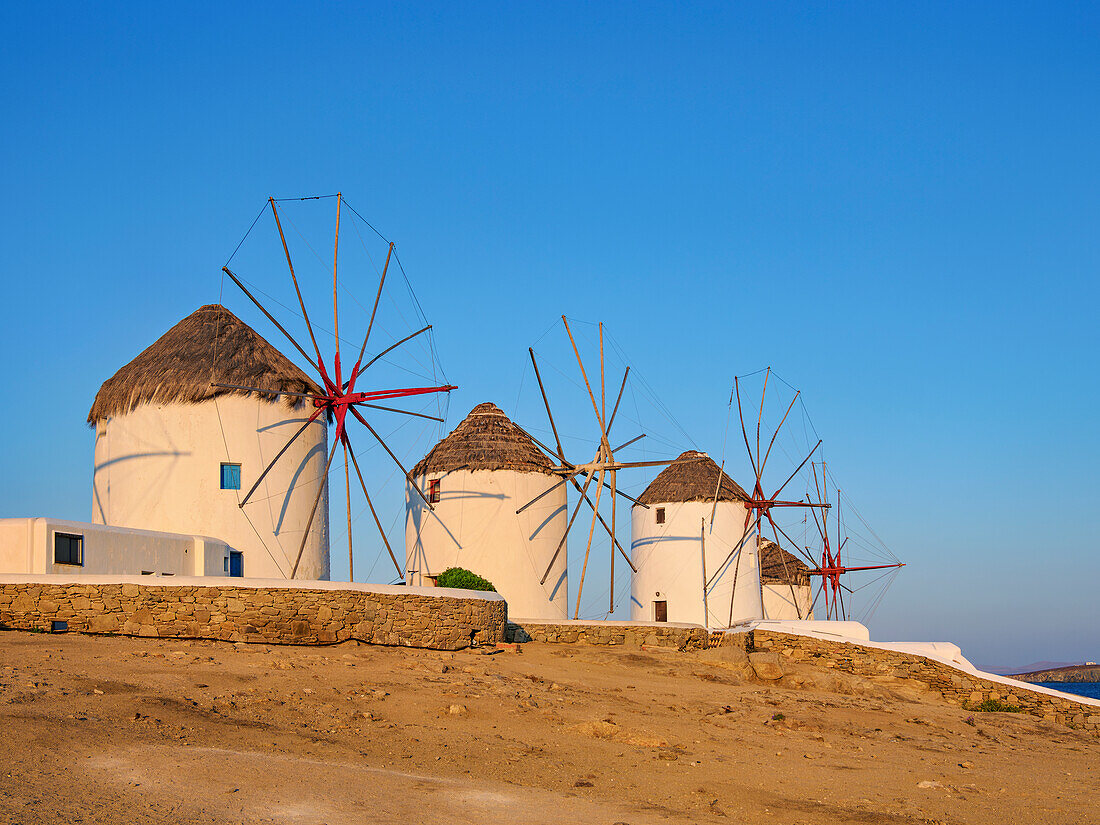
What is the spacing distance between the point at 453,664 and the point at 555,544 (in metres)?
13.1

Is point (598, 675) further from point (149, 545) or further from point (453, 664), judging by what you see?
point (149, 545)

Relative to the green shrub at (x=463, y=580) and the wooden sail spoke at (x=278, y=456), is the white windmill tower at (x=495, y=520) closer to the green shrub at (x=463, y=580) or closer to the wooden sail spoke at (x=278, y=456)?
the green shrub at (x=463, y=580)

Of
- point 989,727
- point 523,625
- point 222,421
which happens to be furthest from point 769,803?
point 222,421

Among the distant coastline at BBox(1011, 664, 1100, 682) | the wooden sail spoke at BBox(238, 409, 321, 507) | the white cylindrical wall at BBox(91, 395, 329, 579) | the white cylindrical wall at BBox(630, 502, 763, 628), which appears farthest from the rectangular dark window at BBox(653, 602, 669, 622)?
the distant coastline at BBox(1011, 664, 1100, 682)

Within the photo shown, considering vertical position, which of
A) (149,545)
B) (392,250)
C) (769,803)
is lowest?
(769,803)

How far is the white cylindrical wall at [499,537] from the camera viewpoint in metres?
28.7

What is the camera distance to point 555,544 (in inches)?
1169

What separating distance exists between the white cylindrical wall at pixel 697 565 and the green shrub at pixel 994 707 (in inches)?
538

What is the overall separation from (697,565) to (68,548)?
72.8 feet

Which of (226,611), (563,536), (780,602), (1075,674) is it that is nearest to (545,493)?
(563,536)

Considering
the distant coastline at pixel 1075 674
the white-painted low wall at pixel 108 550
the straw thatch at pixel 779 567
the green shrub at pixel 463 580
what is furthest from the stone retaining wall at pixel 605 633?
the distant coastline at pixel 1075 674

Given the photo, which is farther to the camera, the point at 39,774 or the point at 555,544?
the point at 555,544

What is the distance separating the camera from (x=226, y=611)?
16.6 meters

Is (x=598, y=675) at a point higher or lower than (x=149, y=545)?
lower
